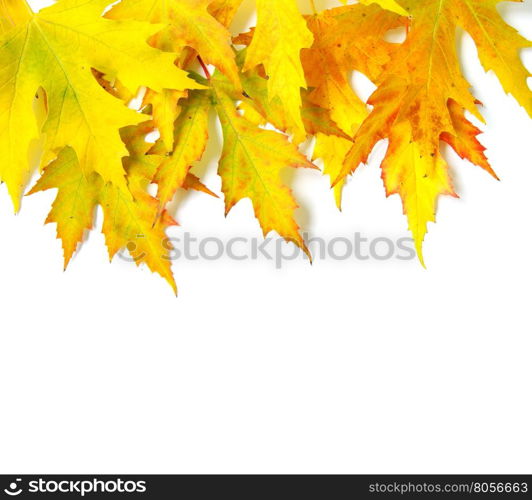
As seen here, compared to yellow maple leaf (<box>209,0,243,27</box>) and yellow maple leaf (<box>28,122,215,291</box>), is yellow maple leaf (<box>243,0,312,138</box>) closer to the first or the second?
yellow maple leaf (<box>209,0,243,27</box>)

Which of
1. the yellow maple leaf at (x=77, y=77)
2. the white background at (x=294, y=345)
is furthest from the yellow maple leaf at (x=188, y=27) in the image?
the white background at (x=294, y=345)

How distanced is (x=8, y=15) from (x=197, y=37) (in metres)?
0.25

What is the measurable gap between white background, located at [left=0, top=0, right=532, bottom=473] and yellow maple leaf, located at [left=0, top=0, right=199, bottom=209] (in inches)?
6.6

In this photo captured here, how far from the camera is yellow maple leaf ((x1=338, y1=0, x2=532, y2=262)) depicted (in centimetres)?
78

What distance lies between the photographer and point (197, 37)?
77 cm

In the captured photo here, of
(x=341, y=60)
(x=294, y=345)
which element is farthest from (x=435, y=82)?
(x=294, y=345)

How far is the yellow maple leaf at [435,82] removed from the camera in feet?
2.55

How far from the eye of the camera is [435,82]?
786mm

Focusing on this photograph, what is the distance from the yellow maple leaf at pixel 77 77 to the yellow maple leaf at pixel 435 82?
242 millimetres

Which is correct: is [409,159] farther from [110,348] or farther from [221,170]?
[110,348]

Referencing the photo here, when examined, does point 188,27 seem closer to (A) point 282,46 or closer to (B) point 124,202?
(A) point 282,46

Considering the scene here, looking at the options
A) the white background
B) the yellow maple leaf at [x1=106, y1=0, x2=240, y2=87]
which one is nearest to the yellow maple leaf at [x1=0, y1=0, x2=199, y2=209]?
the yellow maple leaf at [x1=106, y1=0, x2=240, y2=87]

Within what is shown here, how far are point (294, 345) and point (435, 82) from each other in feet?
1.28
